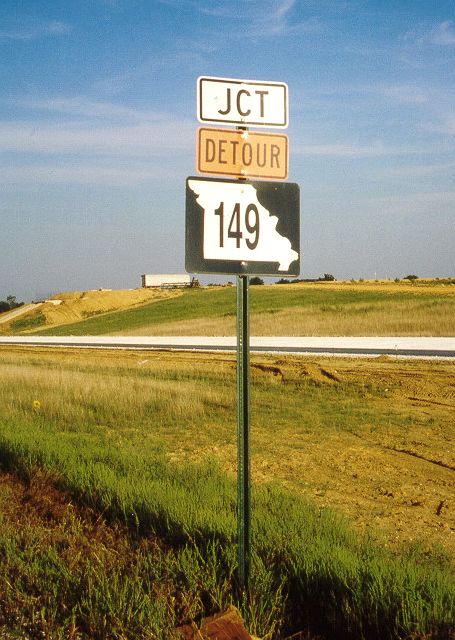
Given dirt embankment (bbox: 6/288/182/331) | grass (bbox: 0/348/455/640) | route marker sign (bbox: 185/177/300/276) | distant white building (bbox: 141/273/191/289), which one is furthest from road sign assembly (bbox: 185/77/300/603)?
distant white building (bbox: 141/273/191/289)

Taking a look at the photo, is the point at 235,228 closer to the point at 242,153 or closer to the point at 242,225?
the point at 242,225

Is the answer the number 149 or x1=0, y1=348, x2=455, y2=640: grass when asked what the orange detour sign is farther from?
x1=0, y1=348, x2=455, y2=640: grass

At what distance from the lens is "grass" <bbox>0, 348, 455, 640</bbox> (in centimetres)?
376

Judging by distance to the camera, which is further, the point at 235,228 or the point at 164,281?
the point at 164,281

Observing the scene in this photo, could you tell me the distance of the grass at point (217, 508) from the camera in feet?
12.3

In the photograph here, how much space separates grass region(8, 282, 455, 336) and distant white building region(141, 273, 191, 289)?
2670 centimetres

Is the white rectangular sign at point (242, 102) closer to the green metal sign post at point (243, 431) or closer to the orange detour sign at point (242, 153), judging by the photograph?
the orange detour sign at point (242, 153)

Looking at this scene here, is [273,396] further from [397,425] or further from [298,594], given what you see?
[298,594]

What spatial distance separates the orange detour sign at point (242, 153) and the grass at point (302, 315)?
2855 cm

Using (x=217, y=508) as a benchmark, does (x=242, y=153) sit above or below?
above

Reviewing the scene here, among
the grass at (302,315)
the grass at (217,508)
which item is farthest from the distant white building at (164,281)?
the grass at (217,508)

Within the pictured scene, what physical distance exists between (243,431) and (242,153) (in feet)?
5.26

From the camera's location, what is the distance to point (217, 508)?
5809 mm

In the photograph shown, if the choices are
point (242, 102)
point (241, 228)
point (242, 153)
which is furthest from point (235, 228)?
point (242, 102)
